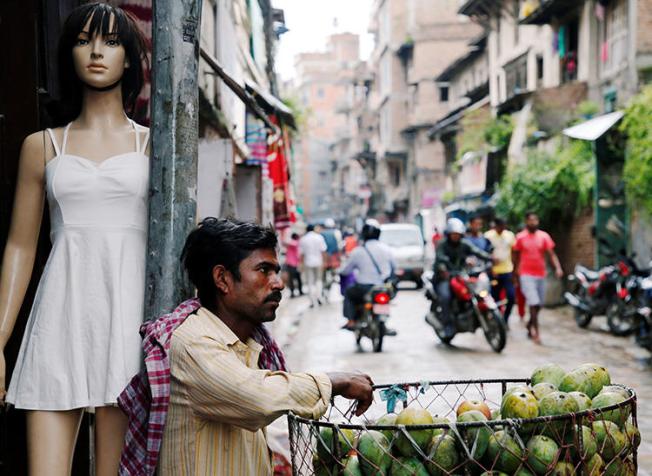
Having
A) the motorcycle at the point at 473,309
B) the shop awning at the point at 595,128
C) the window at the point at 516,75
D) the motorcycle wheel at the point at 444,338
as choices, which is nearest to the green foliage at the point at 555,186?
the shop awning at the point at 595,128

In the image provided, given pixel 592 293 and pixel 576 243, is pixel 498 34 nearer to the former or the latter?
A: pixel 576 243

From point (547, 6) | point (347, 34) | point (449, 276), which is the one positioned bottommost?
point (449, 276)

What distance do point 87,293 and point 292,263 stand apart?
19107 mm

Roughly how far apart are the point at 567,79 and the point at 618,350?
1587 centimetres

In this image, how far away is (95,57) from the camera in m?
3.04

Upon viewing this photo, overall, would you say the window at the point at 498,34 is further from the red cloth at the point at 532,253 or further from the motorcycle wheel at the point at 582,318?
the red cloth at the point at 532,253

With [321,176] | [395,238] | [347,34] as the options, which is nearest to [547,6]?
[395,238]

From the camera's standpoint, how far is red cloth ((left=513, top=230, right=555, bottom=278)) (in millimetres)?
13008

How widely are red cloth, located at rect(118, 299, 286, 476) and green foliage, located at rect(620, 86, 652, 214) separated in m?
12.4

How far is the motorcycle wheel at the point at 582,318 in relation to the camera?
14.4 m

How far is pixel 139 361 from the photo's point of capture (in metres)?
2.91

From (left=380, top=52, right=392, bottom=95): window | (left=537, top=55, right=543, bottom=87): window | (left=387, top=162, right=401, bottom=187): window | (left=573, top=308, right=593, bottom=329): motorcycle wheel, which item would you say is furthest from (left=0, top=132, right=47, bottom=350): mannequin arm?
(left=387, top=162, right=401, bottom=187): window

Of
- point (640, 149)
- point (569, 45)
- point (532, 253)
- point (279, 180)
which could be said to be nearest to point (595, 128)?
point (640, 149)

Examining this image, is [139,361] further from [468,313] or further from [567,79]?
[567,79]
